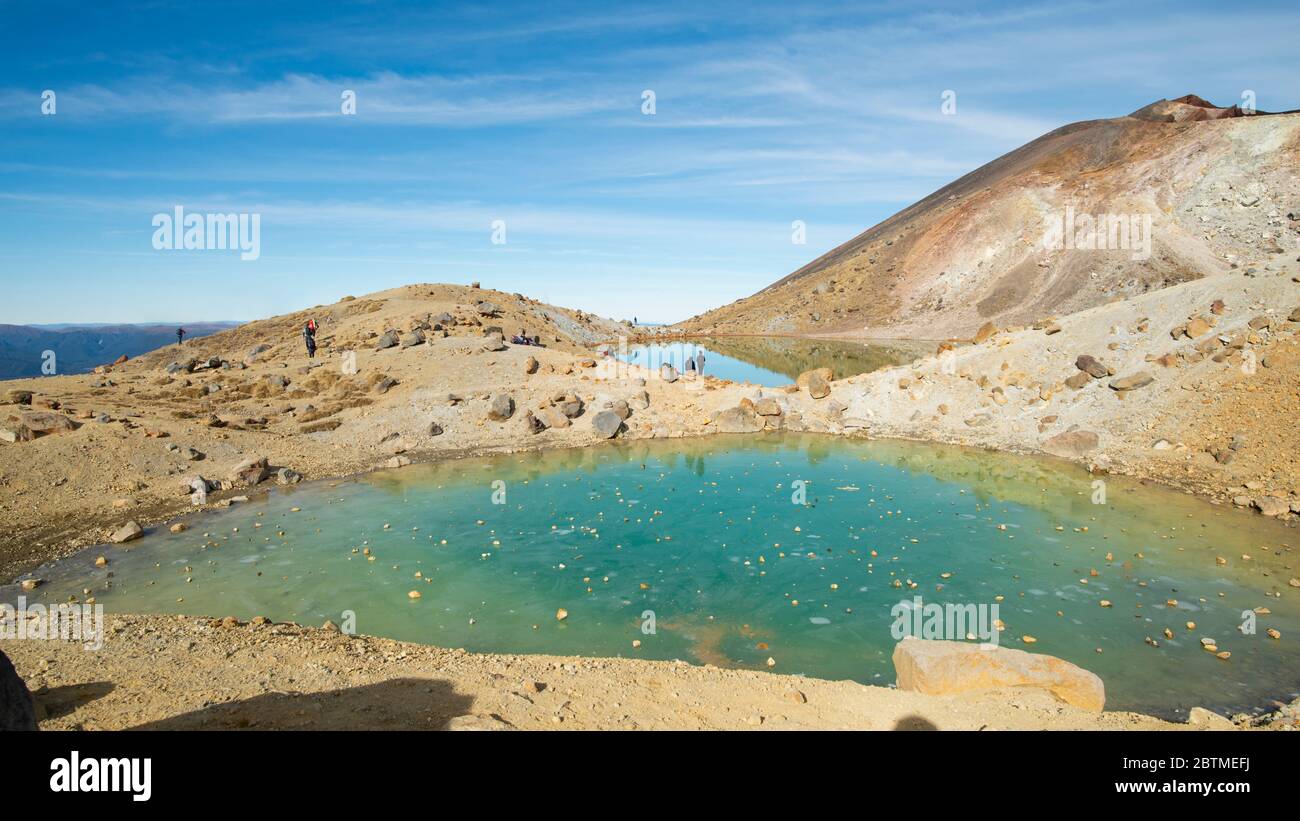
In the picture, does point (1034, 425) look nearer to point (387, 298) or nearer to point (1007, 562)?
point (1007, 562)

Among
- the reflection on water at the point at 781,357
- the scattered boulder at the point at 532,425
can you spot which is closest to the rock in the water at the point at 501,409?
the scattered boulder at the point at 532,425

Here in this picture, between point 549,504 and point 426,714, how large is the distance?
491 inches

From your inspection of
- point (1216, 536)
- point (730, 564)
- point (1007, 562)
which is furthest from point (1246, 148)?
point (730, 564)

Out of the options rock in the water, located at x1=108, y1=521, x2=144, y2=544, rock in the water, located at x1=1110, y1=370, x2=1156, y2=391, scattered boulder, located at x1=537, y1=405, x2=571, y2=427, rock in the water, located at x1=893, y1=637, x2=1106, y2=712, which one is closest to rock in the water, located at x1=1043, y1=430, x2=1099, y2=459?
rock in the water, located at x1=1110, y1=370, x2=1156, y2=391

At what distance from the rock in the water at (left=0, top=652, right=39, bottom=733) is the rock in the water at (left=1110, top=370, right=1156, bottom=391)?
3198cm

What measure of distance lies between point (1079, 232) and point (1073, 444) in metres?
62.7

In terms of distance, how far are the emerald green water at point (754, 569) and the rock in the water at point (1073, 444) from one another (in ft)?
6.85

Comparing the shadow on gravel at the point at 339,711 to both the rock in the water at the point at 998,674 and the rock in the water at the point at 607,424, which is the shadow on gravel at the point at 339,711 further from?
the rock in the water at the point at 607,424

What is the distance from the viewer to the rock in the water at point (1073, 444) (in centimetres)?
2464

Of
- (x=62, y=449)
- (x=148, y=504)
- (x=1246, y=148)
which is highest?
(x=1246, y=148)

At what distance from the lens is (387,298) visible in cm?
5772

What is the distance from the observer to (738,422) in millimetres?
30797

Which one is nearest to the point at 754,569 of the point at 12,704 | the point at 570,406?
the point at 12,704
